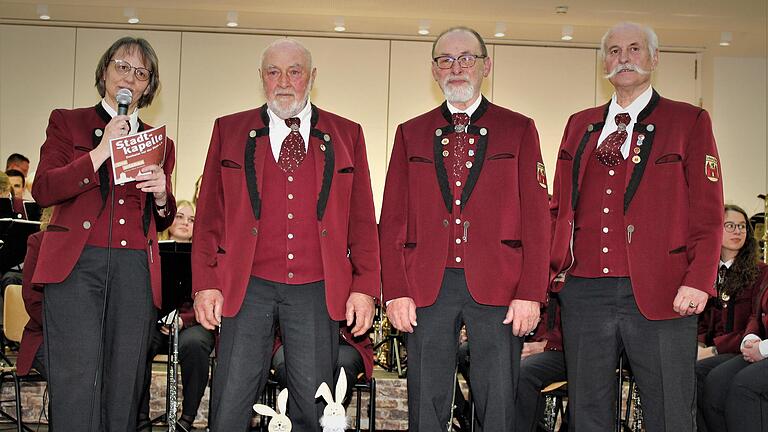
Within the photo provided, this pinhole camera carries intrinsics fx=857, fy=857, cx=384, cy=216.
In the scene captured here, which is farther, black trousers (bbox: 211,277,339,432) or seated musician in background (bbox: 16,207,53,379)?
seated musician in background (bbox: 16,207,53,379)

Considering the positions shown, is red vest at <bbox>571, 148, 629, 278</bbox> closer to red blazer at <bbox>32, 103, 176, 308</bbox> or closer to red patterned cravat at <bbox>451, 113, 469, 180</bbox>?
red patterned cravat at <bbox>451, 113, 469, 180</bbox>

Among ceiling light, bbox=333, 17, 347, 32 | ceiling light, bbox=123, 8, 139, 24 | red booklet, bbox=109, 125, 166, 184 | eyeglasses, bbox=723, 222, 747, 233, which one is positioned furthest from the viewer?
ceiling light, bbox=333, 17, 347, 32

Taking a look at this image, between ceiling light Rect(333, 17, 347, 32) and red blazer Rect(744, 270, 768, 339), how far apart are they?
5.20m

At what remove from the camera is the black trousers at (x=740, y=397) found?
13.8 feet

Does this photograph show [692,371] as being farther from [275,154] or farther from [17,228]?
[17,228]

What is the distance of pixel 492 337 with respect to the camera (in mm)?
3057

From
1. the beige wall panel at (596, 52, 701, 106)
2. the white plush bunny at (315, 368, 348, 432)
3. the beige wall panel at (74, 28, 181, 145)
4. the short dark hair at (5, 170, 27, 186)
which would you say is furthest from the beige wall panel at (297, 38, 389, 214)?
the white plush bunny at (315, 368, 348, 432)

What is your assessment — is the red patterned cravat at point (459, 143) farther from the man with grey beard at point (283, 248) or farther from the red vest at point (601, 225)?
the red vest at point (601, 225)

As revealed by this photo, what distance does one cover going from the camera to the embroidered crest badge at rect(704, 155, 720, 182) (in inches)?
124

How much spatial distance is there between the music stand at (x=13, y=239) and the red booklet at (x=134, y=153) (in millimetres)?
3537

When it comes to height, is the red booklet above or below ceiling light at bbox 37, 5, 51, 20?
below

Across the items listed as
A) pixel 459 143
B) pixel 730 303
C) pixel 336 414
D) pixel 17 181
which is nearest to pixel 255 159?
pixel 459 143

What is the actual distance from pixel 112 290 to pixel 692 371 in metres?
2.16

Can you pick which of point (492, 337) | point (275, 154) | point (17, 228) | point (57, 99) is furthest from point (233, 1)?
point (492, 337)
